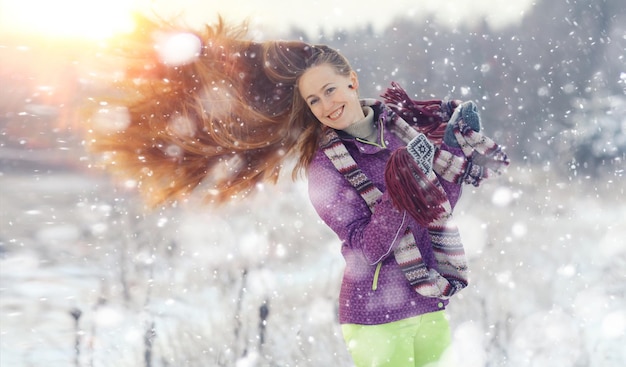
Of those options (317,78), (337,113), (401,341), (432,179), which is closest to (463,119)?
(432,179)

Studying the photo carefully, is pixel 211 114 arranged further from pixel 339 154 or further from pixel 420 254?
pixel 420 254

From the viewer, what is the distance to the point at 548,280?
9266mm

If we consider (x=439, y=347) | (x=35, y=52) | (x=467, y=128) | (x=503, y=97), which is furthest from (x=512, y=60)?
(x=35, y=52)

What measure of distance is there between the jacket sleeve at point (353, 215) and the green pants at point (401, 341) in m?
0.25

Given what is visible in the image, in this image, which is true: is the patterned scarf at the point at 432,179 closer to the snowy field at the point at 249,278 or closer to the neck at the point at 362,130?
the neck at the point at 362,130

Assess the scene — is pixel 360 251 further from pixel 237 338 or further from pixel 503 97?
pixel 237 338

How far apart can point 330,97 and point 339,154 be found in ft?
0.78

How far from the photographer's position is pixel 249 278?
364 inches

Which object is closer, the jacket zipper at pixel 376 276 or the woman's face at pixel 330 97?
the jacket zipper at pixel 376 276

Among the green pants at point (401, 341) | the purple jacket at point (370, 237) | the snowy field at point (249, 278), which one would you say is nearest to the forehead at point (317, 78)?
the purple jacket at point (370, 237)

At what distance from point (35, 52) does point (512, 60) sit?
4.00 meters

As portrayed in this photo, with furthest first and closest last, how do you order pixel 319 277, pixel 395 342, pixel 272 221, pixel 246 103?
pixel 319 277, pixel 272 221, pixel 246 103, pixel 395 342

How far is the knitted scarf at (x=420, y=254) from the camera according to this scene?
1998 millimetres

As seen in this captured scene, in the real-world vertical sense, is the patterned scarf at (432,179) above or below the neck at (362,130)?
below
